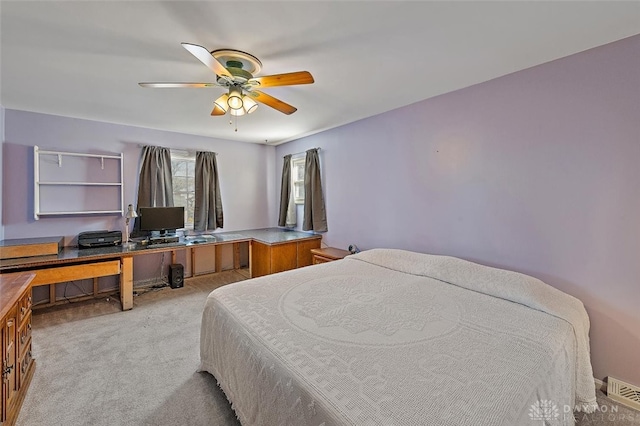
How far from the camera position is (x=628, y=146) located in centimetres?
176

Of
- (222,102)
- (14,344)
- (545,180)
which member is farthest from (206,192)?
(545,180)

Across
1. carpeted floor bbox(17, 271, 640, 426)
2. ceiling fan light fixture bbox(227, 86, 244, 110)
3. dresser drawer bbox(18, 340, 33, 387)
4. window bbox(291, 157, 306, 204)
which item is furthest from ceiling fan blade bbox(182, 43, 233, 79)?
window bbox(291, 157, 306, 204)

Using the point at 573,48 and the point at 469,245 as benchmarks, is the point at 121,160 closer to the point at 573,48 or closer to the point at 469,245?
the point at 469,245

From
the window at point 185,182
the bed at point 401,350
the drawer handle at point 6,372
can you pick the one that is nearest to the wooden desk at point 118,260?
the window at point 185,182

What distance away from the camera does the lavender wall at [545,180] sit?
5.89 feet

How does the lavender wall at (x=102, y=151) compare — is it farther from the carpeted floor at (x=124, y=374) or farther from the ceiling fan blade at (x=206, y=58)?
the ceiling fan blade at (x=206, y=58)

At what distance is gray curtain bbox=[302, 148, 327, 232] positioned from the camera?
4.18m

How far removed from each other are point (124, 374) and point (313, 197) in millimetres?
2984

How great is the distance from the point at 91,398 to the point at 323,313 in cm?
169

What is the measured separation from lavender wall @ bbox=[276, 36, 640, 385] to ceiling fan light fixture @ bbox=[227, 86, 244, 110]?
1881 millimetres

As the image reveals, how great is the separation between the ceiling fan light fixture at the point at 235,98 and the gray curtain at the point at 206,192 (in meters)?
2.61

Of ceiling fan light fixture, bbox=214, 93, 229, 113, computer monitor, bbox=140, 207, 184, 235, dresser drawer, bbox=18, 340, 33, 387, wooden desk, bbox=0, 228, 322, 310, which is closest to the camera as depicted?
dresser drawer, bbox=18, 340, 33, 387

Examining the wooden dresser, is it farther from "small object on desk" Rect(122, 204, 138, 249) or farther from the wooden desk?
"small object on desk" Rect(122, 204, 138, 249)

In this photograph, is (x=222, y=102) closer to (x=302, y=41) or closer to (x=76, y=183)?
(x=302, y=41)
